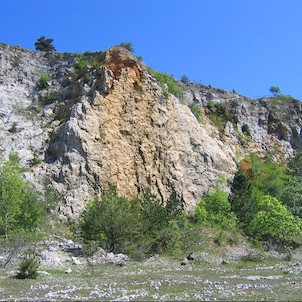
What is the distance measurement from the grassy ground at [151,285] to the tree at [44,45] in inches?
2456

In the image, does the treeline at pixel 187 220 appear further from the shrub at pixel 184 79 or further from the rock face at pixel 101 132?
the shrub at pixel 184 79

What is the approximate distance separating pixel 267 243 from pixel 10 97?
3388cm

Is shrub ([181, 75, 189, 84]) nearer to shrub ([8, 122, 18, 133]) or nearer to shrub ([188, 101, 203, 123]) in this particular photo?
shrub ([188, 101, 203, 123])

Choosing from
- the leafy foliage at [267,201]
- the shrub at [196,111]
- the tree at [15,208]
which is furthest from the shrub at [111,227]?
the shrub at [196,111]

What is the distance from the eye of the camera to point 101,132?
4922cm

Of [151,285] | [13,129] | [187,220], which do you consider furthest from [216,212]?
[151,285]

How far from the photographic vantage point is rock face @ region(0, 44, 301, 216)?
46.2 meters

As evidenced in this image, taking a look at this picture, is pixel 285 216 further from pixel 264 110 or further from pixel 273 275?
pixel 264 110

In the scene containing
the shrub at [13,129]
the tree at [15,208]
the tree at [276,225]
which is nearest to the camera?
the tree at [15,208]

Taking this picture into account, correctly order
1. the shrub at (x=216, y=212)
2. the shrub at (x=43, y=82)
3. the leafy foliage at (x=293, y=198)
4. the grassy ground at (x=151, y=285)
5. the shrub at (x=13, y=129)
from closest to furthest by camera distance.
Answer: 1. the grassy ground at (x=151, y=285)
2. the shrub at (x=216, y=212)
3. the shrub at (x=13, y=129)
4. the leafy foliage at (x=293, y=198)
5. the shrub at (x=43, y=82)

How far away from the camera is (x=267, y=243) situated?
41.7 meters

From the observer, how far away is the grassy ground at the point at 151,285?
658 inches

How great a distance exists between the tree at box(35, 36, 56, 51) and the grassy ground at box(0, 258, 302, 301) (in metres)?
62.4

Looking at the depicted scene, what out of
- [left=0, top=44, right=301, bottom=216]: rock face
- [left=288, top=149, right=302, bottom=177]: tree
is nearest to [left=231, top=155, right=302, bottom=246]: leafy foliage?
[left=288, top=149, right=302, bottom=177]: tree
